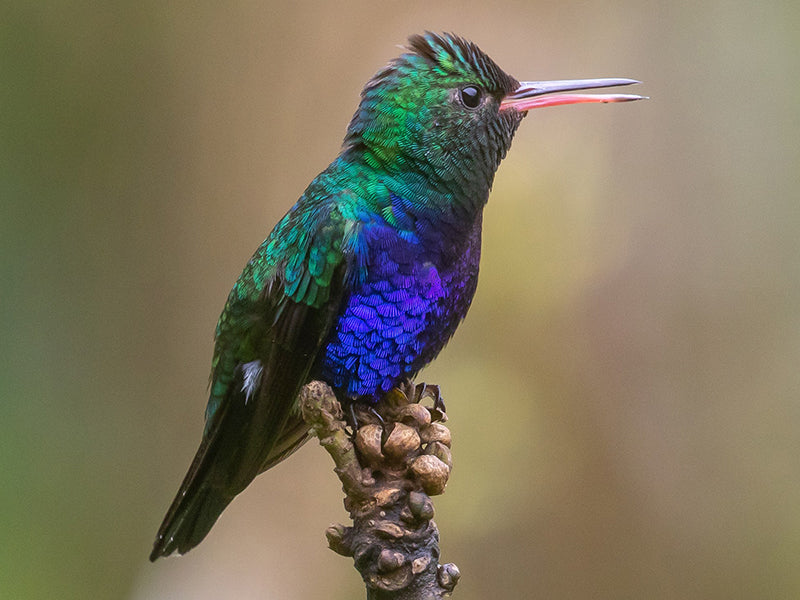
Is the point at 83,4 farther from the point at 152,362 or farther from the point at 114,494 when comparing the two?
the point at 114,494

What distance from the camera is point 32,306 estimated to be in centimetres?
525

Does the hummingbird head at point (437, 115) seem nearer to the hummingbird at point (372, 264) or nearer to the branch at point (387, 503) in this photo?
the hummingbird at point (372, 264)

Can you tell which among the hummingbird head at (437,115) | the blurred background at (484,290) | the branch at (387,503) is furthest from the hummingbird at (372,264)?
the blurred background at (484,290)

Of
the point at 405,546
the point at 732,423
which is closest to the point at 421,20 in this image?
the point at 732,423

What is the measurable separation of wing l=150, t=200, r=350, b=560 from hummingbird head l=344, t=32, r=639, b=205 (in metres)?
0.29

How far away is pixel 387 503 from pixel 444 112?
1.27 m

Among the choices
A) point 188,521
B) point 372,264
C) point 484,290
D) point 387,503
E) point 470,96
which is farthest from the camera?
point 484,290

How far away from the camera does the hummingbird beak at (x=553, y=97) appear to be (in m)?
2.90

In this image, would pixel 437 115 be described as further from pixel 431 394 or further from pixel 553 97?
pixel 431 394

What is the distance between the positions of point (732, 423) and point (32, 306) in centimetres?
395

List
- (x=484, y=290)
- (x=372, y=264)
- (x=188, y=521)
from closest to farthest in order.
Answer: (x=372, y=264), (x=188, y=521), (x=484, y=290)

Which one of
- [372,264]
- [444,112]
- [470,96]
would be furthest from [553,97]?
[372,264]

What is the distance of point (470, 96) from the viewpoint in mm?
2936

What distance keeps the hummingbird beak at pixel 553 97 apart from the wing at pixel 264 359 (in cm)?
71
